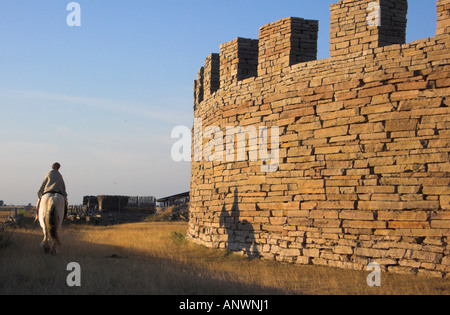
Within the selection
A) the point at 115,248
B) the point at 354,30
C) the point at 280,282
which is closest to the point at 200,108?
the point at 115,248

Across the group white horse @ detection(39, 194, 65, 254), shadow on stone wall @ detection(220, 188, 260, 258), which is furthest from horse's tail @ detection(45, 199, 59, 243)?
shadow on stone wall @ detection(220, 188, 260, 258)

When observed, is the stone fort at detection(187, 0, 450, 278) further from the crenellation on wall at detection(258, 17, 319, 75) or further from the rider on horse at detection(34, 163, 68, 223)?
the rider on horse at detection(34, 163, 68, 223)

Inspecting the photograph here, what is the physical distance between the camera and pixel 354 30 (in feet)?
33.9

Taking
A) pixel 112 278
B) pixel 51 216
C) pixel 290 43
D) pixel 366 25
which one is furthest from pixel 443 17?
→ pixel 51 216

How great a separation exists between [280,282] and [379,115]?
3597mm

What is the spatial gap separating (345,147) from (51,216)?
5.99m

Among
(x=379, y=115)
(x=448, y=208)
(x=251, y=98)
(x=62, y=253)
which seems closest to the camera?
(x=448, y=208)

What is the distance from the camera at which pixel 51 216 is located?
1045 centimetres

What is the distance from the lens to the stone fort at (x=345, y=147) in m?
8.95

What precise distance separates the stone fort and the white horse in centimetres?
384

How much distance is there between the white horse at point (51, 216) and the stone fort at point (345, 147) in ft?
12.6

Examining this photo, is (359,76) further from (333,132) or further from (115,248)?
(115,248)

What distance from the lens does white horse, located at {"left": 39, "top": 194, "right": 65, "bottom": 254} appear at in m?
10.5

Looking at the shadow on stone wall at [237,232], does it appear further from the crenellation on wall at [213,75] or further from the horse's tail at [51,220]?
the horse's tail at [51,220]
